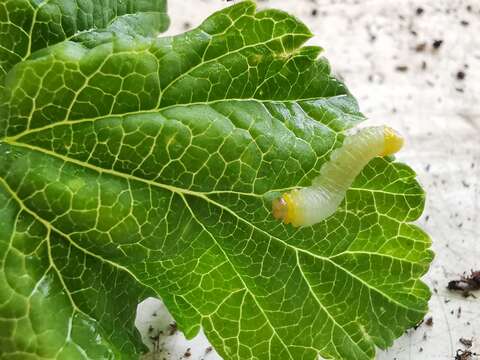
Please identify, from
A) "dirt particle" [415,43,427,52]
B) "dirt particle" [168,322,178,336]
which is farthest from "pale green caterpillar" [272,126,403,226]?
"dirt particle" [415,43,427,52]

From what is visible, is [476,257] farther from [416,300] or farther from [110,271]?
[110,271]

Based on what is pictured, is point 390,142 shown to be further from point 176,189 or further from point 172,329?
point 172,329

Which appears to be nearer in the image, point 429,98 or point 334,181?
point 334,181

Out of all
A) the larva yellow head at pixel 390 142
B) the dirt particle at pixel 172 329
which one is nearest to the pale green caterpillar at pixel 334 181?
the larva yellow head at pixel 390 142

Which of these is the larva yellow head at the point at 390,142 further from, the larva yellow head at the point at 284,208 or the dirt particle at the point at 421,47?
the dirt particle at the point at 421,47

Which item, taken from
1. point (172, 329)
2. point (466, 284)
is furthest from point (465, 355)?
point (172, 329)

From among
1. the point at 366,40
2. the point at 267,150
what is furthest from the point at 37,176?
the point at 366,40

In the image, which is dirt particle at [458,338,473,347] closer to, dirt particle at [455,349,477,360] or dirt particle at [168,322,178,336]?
dirt particle at [455,349,477,360]
